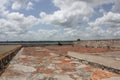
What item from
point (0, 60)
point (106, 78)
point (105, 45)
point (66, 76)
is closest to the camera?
point (106, 78)

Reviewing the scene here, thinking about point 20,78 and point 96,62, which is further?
point 96,62

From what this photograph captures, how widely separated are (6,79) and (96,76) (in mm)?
2409

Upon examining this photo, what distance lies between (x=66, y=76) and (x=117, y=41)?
35.6ft

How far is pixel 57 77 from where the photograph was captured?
5984 mm

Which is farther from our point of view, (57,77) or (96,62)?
(96,62)

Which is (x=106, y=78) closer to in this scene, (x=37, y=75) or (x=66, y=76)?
(x=66, y=76)

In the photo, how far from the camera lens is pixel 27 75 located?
20.5 ft

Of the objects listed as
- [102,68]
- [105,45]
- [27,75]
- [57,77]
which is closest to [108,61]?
[102,68]

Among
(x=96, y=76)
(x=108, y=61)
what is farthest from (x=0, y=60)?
(x=108, y=61)

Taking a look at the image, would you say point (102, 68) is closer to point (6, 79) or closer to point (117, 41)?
point (6, 79)

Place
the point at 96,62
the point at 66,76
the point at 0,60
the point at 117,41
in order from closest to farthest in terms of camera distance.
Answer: the point at 66,76 < the point at 0,60 < the point at 96,62 < the point at 117,41

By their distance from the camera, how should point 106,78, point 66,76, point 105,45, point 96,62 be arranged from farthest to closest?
point 105,45, point 96,62, point 66,76, point 106,78

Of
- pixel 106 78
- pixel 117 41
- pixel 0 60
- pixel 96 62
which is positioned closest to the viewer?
pixel 106 78

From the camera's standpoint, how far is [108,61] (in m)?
7.36
